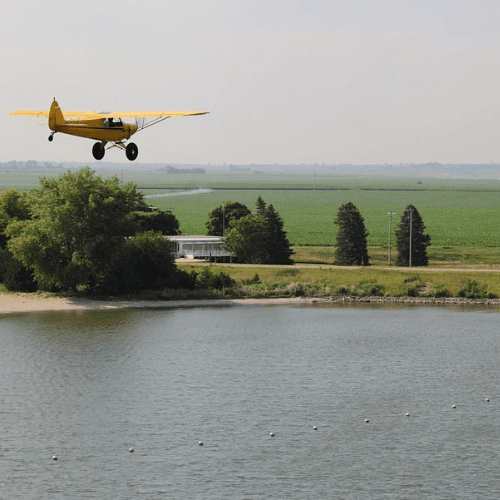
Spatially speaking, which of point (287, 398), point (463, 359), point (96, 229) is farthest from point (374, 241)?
point (287, 398)

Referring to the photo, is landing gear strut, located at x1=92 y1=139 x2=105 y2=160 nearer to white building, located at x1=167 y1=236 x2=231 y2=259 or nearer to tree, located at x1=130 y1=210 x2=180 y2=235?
white building, located at x1=167 y1=236 x2=231 y2=259

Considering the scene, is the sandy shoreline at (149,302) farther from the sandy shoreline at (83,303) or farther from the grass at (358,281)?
the grass at (358,281)

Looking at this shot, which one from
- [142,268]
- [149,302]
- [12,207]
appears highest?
[12,207]

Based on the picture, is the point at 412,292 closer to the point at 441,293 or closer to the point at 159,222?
the point at 441,293

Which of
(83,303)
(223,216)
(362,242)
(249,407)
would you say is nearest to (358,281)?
(362,242)

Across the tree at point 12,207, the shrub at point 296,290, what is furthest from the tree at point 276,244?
the tree at point 12,207

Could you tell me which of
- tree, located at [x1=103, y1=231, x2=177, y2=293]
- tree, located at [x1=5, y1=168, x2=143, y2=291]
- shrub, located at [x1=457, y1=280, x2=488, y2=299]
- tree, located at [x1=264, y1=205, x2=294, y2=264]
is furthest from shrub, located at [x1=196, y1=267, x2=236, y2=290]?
shrub, located at [x1=457, y1=280, x2=488, y2=299]
